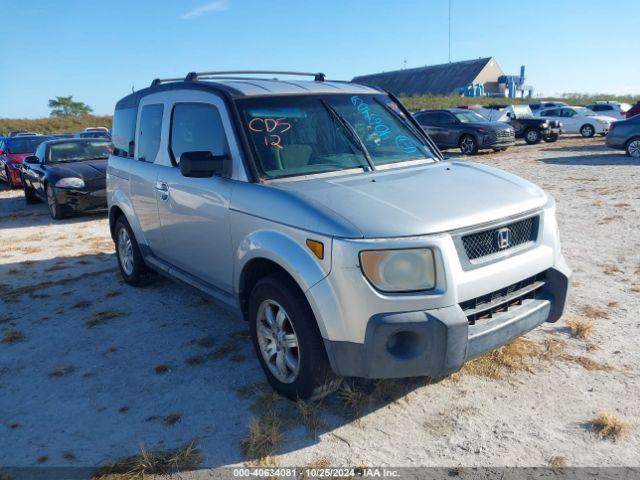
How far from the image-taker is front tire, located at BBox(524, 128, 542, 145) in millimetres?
22625

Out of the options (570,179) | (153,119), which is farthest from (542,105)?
(153,119)

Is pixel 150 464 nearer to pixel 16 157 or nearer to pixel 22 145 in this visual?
pixel 16 157

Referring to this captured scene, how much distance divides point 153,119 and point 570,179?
9930mm

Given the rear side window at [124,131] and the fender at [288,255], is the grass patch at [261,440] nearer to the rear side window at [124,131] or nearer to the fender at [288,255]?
the fender at [288,255]

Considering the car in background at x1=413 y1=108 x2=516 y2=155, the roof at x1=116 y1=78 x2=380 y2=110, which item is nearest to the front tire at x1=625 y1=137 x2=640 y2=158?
the car in background at x1=413 y1=108 x2=516 y2=155

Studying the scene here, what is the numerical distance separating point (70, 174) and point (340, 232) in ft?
29.0

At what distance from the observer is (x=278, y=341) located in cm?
336

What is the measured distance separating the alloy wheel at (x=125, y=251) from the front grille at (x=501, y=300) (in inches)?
158

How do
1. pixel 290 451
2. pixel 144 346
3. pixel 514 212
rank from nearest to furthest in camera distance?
pixel 290 451 → pixel 514 212 → pixel 144 346

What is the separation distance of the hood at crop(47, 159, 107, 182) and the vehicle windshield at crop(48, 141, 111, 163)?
324 millimetres

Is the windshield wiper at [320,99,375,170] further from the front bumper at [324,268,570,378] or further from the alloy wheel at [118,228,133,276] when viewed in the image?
the alloy wheel at [118,228,133,276]

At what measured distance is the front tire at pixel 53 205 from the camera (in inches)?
397

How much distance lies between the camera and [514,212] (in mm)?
3168

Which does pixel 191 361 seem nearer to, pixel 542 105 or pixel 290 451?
pixel 290 451
